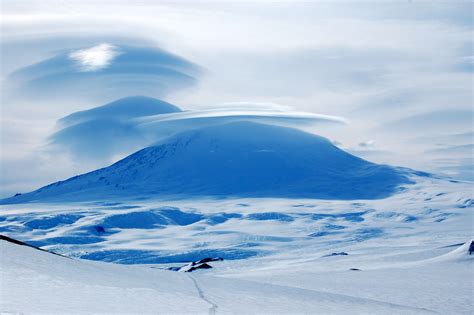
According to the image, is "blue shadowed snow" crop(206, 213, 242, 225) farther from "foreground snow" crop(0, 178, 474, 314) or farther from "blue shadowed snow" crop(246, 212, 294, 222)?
"foreground snow" crop(0, 178, 474, 314)

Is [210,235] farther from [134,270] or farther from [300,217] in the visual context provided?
[134,270]

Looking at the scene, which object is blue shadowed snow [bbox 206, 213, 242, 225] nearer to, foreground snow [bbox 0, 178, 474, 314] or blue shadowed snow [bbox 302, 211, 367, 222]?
blue shadowed snow [bbox 302, 211, 367, 222]

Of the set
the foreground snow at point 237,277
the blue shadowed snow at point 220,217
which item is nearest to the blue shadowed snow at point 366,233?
the foreground snow at point 237,277

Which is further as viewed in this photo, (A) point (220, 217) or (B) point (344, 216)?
(B) point (344, 216)

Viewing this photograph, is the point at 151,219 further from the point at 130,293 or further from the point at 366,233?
the point at 130,293

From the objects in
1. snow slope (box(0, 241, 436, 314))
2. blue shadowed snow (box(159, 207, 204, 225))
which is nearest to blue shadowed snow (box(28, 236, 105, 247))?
blue shadowed snow (box(159, 207, 204, 225))

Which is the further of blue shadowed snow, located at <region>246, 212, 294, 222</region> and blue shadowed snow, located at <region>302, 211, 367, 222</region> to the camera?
blue shadowed snow, located at <region>302, 211, 367, 222</region>

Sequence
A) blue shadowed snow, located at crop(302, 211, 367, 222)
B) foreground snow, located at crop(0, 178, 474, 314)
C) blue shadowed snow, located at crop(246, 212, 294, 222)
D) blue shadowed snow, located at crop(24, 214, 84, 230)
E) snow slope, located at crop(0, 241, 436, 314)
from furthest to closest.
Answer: blue shadowed snow, located at crop(302, 211, 367, 222) < blue shadowed snow, located at crop(246, 212, 294, 222) < blue shadowed snow, located at crop(24, 214, 84, 230) < foreground snow, located at crop(0, 178, 474, 314) < snow slope, located at crop(0, 241, 436, 314)

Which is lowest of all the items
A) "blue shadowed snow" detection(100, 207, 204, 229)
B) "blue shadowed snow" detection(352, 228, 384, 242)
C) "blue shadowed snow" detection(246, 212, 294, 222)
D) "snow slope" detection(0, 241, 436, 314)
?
"blue shadowed snow" detection(352, 228, 384, 242)

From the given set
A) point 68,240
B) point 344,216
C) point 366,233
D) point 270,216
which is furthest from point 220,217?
point 68,240

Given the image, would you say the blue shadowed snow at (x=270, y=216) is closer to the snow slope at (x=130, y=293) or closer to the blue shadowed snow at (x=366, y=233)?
the blue shadowed snow at (x=366, y=233)

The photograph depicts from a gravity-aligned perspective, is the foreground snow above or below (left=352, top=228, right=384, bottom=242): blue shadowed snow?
above

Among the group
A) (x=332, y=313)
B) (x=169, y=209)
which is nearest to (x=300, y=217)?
(x=169, y=209)

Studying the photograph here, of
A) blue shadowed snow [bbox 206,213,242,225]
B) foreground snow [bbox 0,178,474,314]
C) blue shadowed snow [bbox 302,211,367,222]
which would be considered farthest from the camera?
blue shadowed snow [bbox 302,211,367,222]
